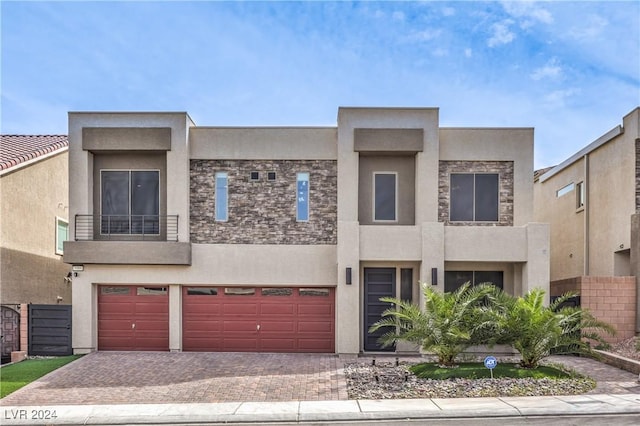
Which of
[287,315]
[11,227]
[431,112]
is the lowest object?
[287,315]

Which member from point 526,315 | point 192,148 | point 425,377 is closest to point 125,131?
point 192,148

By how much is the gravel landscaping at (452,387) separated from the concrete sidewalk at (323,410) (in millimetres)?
369

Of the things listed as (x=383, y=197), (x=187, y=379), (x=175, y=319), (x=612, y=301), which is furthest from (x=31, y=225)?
(x=612, y=301)

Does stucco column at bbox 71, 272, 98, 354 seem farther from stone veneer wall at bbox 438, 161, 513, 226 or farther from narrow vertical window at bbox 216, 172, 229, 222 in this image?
stone veneer wall at bbox 438, 161, 513, 226

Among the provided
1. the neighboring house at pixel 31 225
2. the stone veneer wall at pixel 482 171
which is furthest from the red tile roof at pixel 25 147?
the stone veneer wall at pixel 482 171

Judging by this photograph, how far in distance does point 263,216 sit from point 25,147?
1049 cm

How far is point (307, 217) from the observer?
17.6 metres

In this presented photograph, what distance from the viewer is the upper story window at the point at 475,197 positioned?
17.5 m

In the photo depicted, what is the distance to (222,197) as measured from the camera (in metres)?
17.7

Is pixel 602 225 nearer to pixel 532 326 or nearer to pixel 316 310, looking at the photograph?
pixel 532 326

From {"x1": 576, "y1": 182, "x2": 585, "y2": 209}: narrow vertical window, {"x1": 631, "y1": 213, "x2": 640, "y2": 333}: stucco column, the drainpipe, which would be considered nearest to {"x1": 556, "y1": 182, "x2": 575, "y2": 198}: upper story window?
{"x1": 576, "y1": 182, "x2": 585, "y2": 209}: narrow vertical window

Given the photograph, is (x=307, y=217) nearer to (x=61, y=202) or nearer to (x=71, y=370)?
(x=71, y=370)

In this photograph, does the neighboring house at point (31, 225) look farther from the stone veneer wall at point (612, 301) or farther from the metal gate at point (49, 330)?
the stone veneer wall at point (612, 301)

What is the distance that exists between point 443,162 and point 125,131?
10837mm
